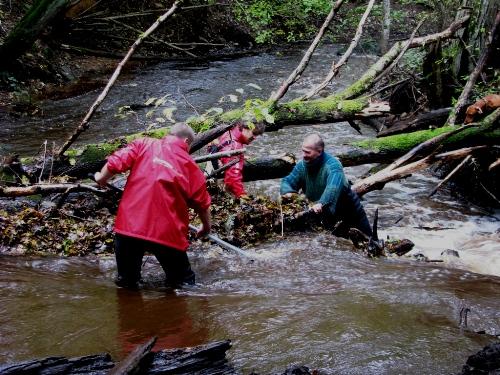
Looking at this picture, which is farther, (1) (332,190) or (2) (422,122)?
(2) (422,122)

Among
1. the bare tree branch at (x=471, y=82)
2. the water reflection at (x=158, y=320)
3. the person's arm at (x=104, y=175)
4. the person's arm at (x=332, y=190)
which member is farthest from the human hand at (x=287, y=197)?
the bare tree branch at (x=471, y=82)

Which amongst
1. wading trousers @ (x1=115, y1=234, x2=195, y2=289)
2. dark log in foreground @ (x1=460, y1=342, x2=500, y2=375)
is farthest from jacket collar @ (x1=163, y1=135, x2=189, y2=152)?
dark log in foreground @ (x1=460, y1=342, x2=500, y2=375)

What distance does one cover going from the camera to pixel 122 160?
177 inches

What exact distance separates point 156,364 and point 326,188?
4.01m

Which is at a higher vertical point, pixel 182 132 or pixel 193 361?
pixel 182 132

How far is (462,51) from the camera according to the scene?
10.8 m

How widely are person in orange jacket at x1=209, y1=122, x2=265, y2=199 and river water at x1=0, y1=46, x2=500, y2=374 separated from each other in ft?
3.45

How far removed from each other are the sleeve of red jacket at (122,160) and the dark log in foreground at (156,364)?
77.1 inches

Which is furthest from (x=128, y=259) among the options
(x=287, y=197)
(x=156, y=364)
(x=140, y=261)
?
(x=287, y=197)

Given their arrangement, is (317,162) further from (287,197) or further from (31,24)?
(31,24)

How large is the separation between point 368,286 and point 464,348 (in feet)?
4.73

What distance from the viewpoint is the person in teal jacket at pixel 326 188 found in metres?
6.49

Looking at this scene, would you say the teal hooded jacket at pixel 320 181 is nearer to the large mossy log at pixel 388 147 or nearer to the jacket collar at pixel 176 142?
the large mossy log at pixel 388 147

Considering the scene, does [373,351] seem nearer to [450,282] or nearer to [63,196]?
[450,282]
